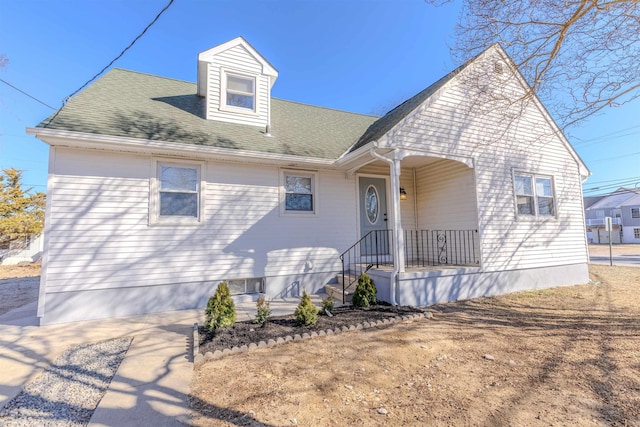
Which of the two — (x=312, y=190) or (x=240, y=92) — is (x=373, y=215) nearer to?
(x=312, y=190)

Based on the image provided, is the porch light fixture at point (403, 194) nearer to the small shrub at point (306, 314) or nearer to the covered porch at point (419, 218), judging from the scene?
the covered porch at point (419, 218)

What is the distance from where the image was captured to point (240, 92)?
7609mm

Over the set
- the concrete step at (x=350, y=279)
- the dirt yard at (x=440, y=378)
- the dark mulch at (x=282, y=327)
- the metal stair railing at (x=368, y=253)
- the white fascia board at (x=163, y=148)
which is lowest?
the dirt yard at (x=440, y=378)

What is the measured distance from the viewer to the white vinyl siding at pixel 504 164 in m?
7.04

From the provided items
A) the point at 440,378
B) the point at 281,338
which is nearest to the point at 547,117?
the point at 440,378

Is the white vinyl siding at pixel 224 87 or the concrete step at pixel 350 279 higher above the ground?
the white vinyl siding at pixel 224 87

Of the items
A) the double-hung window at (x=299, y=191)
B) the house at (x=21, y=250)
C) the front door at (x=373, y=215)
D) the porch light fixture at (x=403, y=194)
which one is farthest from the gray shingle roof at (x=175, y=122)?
the house at (x=21, y=250)

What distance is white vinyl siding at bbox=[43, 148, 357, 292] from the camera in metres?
5.45

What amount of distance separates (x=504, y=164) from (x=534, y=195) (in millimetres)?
1474

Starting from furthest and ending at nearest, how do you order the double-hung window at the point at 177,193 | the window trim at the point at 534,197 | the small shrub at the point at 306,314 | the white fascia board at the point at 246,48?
the window trim at the point at 534,197, the white fascia board at the point at 246,48, the double-hung window at the point at 177,193, the small shrub at the point at 306,314

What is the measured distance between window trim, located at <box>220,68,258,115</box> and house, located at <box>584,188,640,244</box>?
48068 mm

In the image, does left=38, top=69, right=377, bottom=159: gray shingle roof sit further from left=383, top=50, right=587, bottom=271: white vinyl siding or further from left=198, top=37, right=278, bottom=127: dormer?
left=383, top=50, right=587, bottom=271: white vinyl siding

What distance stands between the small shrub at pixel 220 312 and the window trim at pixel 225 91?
4887mm

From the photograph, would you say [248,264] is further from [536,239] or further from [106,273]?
[536,239]
